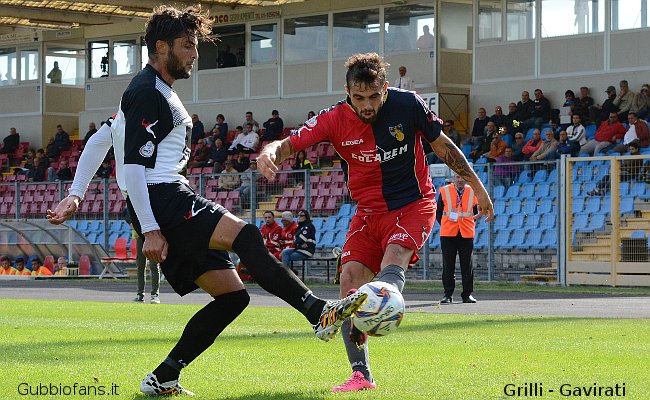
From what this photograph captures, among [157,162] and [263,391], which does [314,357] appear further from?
[157,162]

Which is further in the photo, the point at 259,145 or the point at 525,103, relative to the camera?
the point at 259,145

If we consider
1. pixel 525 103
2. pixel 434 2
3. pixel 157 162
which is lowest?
pixel 157 162

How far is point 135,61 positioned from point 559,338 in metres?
34.3

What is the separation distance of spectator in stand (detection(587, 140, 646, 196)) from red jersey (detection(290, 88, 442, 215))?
16.3 metres

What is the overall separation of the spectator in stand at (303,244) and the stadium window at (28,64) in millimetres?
24813

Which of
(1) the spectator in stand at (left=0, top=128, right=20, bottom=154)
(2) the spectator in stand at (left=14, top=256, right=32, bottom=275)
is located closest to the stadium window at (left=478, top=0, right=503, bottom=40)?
(2) the spectator in stand at (left=14, top=256, right=32, bottom=275)

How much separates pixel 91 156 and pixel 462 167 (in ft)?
8.09

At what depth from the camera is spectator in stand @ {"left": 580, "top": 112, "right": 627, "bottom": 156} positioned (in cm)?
2607

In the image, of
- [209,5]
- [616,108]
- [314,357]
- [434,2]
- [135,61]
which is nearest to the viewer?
[314,357]

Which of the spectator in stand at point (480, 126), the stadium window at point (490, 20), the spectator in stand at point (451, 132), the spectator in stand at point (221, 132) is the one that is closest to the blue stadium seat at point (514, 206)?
the spectator in stand at point (480, 126)

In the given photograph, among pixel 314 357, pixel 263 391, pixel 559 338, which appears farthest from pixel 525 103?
pixel 263 391

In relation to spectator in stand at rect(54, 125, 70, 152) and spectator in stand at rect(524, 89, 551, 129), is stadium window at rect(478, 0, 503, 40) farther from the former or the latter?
spectator in stand at rect(54, 125, 70, 152)

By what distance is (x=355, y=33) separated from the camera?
37281 millimetres

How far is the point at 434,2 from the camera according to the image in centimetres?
3506
